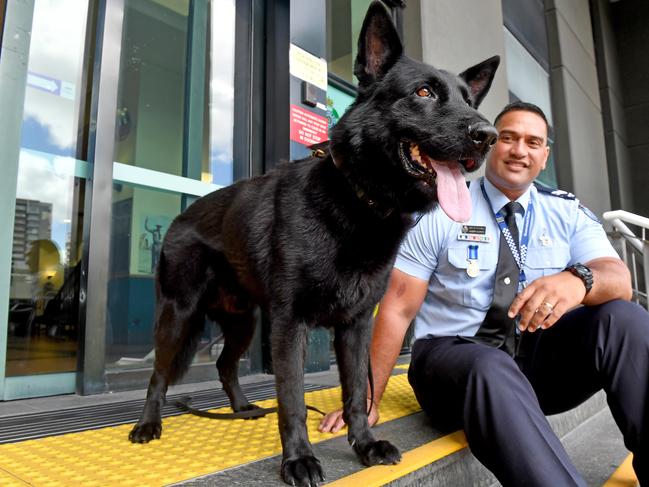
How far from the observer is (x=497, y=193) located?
78.2 inches

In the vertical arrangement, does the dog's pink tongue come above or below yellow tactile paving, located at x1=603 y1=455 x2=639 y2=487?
above

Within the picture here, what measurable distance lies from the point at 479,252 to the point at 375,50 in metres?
0.87

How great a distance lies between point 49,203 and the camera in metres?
2.48

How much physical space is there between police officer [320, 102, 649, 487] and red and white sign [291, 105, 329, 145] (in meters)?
1.51

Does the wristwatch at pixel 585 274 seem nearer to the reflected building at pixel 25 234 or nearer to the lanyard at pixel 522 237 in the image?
the lanyard at pixel 522 237

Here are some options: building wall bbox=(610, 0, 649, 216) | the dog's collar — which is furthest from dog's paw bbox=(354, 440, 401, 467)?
building wall bbox=(610, 0, 649, 216)

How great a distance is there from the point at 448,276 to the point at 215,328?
1789 mm

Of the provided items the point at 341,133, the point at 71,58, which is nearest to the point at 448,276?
the point at 341,133

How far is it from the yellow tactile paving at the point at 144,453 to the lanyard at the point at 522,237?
2.48 ft

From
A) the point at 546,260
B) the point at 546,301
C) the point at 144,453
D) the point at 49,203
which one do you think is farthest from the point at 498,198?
the point at 49,203

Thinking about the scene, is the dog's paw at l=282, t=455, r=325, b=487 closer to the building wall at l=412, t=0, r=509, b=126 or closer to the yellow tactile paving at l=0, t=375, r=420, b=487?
the yellow tactile paving at l=0, t=375, r=420, b=487

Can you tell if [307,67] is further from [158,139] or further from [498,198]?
[498,198]

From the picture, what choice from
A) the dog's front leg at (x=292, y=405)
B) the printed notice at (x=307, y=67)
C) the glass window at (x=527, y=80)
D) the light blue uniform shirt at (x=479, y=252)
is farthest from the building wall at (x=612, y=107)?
the dog's front leg at (x=292, y=405)

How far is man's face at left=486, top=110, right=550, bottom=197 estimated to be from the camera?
194 centimetres
